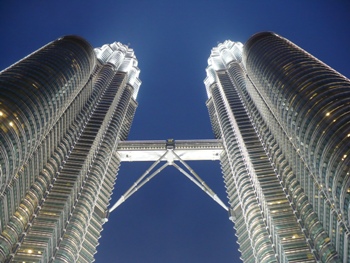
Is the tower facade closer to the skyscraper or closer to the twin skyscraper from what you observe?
the twin skyscraper

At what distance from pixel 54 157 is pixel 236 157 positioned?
47867mm

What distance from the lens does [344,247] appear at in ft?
209

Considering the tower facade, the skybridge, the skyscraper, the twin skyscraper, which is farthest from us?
the skybridge

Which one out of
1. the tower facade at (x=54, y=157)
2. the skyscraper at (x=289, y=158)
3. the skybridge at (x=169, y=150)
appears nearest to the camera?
the skyscraper at (x=289, y=158)

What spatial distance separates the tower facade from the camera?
70625mm

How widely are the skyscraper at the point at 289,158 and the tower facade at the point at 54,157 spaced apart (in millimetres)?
36076

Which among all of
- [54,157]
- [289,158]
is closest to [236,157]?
[289,158]

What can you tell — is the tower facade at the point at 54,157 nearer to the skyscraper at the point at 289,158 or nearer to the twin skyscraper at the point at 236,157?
the twin skyscraper at the point at 236,157

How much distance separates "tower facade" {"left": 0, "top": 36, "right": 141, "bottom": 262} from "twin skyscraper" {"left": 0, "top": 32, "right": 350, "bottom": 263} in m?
0.26

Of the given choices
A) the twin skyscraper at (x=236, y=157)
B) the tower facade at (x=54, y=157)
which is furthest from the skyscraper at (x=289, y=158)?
the tower facade at (x=54, y=157)

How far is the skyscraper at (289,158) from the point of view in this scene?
6381 centimetres

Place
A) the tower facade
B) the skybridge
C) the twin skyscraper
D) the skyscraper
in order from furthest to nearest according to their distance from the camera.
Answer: the skybridge
the tower facade
the twin skyscraper
the skyscraper

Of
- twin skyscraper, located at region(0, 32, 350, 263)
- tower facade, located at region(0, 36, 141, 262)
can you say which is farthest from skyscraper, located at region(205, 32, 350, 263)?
tower facade, located at region(0, 36, 141, 262)

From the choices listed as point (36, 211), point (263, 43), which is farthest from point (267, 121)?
point (36, 211)
